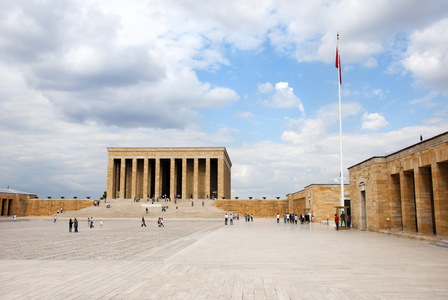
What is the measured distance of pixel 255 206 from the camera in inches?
2243

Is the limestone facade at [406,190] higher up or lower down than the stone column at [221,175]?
lower down

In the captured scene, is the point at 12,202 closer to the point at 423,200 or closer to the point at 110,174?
the point at 110,174

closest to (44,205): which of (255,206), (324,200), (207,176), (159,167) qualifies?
(159,167)

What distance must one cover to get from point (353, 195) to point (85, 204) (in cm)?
4367

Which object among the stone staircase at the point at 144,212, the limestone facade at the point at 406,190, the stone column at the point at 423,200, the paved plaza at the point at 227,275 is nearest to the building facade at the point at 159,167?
the stone staircase at the point at 144,212

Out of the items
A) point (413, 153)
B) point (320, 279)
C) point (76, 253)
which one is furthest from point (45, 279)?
point (413, 153)

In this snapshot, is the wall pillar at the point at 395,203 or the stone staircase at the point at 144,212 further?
the stone staircase at the point at 144,212

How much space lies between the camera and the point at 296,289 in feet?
22.9

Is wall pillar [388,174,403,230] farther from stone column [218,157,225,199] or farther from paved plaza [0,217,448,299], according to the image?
stone column [218,157,225,199]

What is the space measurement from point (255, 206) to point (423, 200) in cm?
3897

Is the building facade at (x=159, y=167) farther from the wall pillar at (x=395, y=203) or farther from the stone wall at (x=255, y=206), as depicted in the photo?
the wall pillar at (x=395, y=203)

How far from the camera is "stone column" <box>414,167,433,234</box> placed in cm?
1878

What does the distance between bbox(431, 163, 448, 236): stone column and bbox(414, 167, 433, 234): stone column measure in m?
1.53

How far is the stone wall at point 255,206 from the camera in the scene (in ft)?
184
